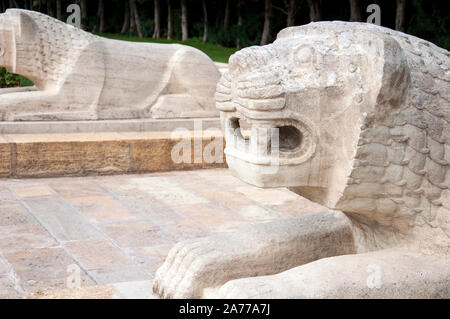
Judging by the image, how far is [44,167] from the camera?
6453 millimetres

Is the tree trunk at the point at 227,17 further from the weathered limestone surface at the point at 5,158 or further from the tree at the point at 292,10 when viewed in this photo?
the weathered limestone surface at the point at 5,158

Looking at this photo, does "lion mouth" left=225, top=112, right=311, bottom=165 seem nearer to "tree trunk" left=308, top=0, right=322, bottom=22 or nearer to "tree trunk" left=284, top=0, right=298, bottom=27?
"tree trunk" left=308, top=0, right=322, bottom=22

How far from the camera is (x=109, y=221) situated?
475 centimetres

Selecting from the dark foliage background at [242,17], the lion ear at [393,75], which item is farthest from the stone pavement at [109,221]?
the dark foliage background at [242,17]

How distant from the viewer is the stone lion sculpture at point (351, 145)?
2.40 metres

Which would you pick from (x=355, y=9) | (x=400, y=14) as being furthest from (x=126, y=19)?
(x=400, y=14)

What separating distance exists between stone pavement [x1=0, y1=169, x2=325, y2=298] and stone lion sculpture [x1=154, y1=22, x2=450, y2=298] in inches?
34.0

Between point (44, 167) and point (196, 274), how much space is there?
420 centimetres

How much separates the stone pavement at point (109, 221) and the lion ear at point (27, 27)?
175 centimetres

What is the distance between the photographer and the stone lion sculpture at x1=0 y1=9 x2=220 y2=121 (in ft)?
23.2

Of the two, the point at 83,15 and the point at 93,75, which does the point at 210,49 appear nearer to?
the point at 83,15

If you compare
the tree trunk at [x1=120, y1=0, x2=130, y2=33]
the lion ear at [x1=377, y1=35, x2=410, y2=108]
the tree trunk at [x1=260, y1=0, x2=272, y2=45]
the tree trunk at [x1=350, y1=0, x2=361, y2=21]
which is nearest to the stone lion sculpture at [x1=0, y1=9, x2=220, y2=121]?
the lion ear at [x1=377, y1=35, x2=410, y2=108]

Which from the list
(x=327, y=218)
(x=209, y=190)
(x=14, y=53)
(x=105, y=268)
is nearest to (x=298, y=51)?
(x=327, y=218)

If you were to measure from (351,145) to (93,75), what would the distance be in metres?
5.35
